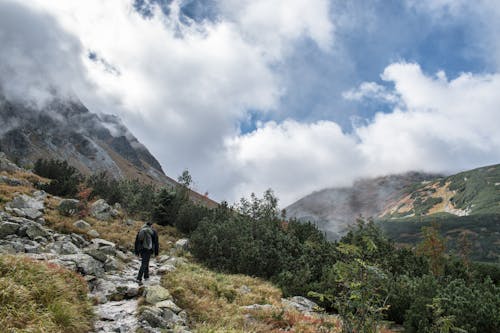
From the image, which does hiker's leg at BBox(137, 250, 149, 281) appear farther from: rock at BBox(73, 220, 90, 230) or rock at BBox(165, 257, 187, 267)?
rock at BBox(73, 220, 90, 230)

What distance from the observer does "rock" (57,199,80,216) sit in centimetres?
1794

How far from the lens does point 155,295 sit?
8016 millimetres

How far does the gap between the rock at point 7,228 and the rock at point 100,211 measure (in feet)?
27.8

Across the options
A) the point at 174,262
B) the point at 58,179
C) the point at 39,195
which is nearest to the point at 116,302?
the point at 174,262

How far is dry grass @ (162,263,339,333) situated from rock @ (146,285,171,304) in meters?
0.53

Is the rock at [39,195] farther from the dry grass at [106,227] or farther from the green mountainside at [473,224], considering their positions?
the green mountainside at [473,224]

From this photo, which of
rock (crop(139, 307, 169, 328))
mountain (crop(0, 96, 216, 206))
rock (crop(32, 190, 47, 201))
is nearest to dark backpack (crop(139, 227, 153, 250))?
rock (crop(139, 307, 169, 328))

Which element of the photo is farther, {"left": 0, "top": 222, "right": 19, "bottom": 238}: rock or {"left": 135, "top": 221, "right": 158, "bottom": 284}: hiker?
{"left": 0, "top": 222, "right": 19, "bottom": 238}: rock

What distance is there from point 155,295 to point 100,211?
1577cm

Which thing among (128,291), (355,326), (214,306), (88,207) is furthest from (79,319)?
(88,207)

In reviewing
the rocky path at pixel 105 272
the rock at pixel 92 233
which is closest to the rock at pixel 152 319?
the rocky path at pixel 105 272

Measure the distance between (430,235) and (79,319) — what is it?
3169cm

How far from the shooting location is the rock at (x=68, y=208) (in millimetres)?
17941

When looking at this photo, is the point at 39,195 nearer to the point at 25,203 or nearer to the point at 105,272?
the point at 25,203
